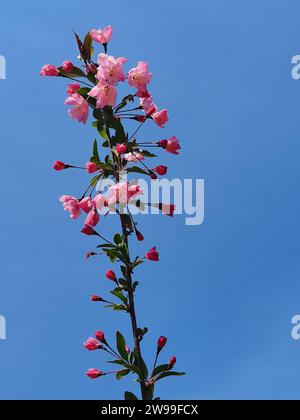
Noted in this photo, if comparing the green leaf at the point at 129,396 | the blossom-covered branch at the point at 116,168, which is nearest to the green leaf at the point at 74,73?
the blossom-covered branch at the point at 116,168

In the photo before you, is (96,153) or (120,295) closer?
(120,295)

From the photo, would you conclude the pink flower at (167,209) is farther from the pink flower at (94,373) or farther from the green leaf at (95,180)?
the pink flower at (94,373)

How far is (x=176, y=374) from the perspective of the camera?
5.97 metres

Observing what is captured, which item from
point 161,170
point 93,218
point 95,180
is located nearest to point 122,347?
point 93,218

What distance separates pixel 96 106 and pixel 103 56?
0.50 metres

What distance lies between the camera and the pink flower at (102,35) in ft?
20.9

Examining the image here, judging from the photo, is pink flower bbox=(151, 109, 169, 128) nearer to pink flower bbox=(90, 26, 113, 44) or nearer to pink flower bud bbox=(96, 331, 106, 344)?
pink flower bbox=(90, 26, 113, 44)

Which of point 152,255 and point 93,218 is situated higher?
point 93,218

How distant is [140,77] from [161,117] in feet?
1.52

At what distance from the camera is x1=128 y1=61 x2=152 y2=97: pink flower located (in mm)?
6293

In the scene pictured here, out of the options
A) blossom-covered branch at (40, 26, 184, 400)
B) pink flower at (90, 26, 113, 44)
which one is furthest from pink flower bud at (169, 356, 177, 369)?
pink flower at (90, 26, 113, 44)

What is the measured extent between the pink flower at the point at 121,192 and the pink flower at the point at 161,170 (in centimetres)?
41

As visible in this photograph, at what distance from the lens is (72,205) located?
6055 millimetres

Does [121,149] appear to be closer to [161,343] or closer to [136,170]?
[136,170]
